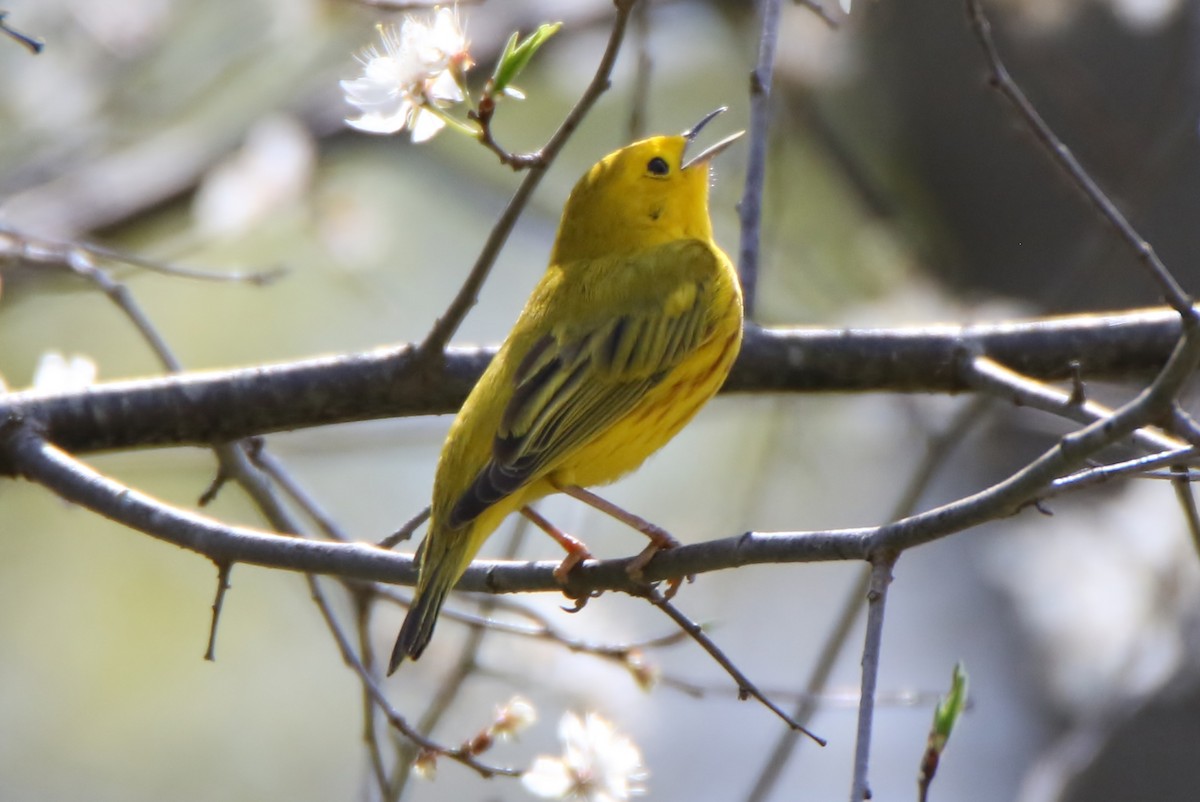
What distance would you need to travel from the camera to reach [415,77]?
109 inches

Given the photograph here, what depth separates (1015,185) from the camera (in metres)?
6.09

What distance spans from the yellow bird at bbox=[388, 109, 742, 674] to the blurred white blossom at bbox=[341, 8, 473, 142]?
735 millimetres

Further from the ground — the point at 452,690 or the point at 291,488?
the point at 291,488

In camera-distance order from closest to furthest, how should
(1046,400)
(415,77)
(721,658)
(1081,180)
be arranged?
(1081,180) → (721,658) → (415,77) → (1046,400)

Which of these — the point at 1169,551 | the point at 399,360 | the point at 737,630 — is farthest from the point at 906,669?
the point at 399,360

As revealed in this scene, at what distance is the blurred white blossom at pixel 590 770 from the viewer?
125 inches

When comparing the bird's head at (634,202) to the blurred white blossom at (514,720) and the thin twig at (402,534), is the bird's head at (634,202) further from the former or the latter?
the blurred white blossom at (514,720)

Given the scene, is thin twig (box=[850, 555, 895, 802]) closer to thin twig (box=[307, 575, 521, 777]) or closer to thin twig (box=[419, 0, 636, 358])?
thin twig (box=[419, 0, 636, 358])

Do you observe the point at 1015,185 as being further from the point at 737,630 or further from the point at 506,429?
the point at 737,630

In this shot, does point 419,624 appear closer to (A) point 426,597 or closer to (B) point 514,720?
(A) point 426,597

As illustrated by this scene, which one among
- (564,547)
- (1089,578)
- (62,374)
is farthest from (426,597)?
(1089,578)

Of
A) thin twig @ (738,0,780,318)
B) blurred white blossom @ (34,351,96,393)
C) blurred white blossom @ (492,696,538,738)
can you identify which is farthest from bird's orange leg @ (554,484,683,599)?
blurred white blossom @ (34,351,96,393)

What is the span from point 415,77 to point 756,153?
120 cm

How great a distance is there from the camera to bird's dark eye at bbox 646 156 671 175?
162 inches
